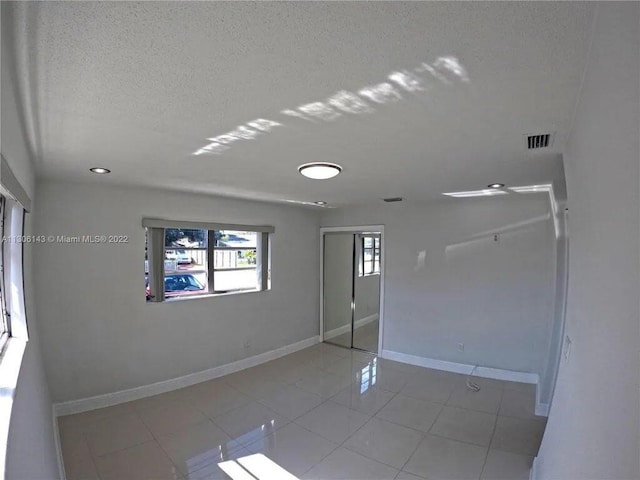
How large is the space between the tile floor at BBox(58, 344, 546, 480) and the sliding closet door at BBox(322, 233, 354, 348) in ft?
5.25

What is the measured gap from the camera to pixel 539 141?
169cm

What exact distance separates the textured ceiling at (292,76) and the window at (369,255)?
135 inches

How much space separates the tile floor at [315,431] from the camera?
7.08ft

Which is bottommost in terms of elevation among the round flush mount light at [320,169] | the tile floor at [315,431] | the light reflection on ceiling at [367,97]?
the tile floor at [315,431]

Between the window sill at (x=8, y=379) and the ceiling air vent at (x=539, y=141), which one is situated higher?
the ceiling air vent at (x=539, y=141)

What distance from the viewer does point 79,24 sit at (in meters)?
0.80

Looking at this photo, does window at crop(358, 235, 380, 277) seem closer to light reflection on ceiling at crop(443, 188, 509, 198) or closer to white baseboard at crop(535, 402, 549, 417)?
light reflection on ceiling at crop(443, 188, 509, 198)

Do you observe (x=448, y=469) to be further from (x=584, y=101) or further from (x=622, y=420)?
(x=584, y=101)

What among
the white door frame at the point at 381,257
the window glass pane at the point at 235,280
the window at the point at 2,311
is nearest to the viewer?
the window at the point at 2,311

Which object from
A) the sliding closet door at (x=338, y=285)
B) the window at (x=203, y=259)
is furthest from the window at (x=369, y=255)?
the window at (x=203, y=259)

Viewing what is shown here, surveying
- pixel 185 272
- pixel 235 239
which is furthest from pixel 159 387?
pixel 235 239

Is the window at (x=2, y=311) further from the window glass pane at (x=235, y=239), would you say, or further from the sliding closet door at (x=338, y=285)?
the sliding closet door at (x=338, y=285)

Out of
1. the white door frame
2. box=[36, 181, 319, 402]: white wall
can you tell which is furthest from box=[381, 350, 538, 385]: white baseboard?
box=[36, 181, 319, 402]: white wall

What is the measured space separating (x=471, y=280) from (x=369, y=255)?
2138 mm
